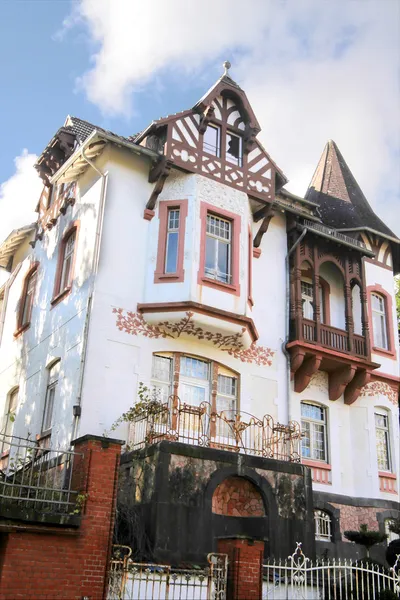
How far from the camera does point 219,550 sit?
503 inches

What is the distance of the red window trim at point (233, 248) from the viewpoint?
63.9 feet

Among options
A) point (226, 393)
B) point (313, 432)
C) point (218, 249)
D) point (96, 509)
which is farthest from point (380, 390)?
point (96, 509)

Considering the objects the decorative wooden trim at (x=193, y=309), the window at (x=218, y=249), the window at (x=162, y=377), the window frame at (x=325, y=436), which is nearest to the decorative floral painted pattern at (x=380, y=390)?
the window frame at (x=325, y=436)

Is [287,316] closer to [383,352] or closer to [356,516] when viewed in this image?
[383,352]

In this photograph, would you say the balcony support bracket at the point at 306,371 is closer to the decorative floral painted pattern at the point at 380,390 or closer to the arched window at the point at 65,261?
the decorative floral painted pattern at the point at 380,390

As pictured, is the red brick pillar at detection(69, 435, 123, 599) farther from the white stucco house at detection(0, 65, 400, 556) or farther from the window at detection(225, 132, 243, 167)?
the window at detection(225, 132, 243, 167)

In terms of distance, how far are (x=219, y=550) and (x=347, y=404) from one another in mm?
10751

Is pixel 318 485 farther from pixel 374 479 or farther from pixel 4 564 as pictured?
pixel 4 564

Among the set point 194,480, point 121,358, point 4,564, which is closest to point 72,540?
point 4,564

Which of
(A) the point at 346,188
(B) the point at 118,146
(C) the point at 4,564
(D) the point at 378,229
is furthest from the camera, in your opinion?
(A) the point at 346,188

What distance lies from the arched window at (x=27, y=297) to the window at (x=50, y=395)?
3947 millimetres

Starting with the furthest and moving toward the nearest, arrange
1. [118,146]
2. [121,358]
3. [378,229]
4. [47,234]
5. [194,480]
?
[378,229] < [47,234] < [118,146] < [121,358] < [194,480]

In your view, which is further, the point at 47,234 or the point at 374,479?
the point at 47,234

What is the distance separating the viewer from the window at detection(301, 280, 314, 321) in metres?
23.3
